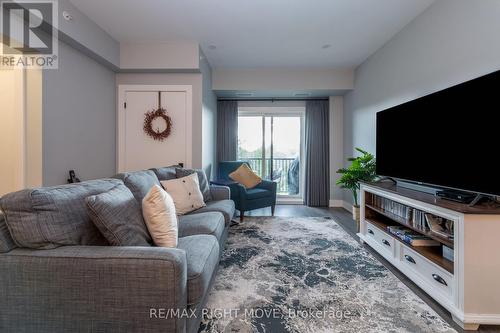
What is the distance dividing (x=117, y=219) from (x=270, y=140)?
4483mm

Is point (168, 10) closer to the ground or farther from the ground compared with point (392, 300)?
farther from the ground

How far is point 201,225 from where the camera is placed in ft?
6.75

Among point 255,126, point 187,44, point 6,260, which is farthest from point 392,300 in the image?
point 255,126

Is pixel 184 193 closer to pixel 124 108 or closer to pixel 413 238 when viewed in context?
pixel 124 108

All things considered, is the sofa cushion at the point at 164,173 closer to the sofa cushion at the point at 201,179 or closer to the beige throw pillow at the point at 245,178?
the sofa cushion at the point at 201,179

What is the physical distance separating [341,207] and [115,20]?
4844 mm

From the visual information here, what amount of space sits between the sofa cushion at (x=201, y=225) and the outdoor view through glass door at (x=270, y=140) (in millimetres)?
3316

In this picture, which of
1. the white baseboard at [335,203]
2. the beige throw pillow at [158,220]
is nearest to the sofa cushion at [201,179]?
the beige throw pillow at [158,220]

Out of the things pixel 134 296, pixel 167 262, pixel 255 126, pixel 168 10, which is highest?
pixel 168 10

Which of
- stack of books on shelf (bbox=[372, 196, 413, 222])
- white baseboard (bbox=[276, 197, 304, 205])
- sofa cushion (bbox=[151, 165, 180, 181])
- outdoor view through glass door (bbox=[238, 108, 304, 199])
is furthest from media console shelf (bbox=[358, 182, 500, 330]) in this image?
outdoor view through glass door (bbox=[238, 108, 304, 199])

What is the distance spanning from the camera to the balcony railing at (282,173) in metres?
5.61

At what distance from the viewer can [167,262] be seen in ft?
3.66

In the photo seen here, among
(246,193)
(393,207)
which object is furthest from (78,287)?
(246,193)

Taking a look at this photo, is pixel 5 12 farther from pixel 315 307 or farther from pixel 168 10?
pixel 315 307
